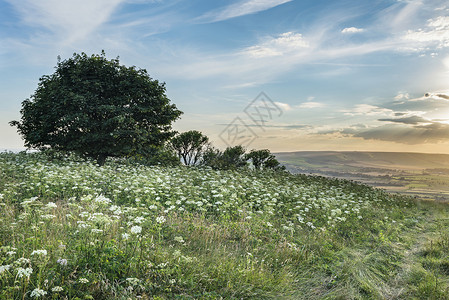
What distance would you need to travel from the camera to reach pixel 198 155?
28.3 m

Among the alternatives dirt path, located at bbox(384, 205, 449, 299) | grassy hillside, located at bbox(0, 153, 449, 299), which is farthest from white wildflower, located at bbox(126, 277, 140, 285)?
dirt path, located at bbox(384, 205, 449, 299)

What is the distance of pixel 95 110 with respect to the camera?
60.4ft

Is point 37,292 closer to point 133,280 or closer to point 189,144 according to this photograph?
point 133,280

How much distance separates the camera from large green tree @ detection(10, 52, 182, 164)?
58.4 ft

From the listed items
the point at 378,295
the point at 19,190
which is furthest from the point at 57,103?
the point at 378,295

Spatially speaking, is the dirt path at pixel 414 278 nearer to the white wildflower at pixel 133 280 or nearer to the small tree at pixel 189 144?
the white wildflower at pixel 133 280

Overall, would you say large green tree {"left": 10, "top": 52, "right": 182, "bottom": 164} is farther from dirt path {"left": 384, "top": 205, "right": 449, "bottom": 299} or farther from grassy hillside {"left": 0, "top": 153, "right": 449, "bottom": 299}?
dirt path {"left": 384, "top": 205, "right": 449, "bottom": 299}

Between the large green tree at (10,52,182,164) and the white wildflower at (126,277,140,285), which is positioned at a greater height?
the large green tree at (10,52,182,164)

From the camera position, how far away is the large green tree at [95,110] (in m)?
17.8

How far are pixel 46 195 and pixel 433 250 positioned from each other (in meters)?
11.0

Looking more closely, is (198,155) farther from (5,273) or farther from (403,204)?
(5,273)

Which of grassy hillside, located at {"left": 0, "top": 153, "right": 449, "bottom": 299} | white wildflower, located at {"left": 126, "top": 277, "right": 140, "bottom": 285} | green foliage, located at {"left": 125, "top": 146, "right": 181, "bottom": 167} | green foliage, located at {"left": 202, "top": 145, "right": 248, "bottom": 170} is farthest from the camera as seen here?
green foliage, located at {"left": 202, "top": 145, "right": 248, "bottom": 170}

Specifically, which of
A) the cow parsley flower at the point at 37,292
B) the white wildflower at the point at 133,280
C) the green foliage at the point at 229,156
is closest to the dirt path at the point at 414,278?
the white wildflower at the point at 133,280

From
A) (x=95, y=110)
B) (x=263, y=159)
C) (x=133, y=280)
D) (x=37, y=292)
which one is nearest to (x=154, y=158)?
(x=95, y=110)
